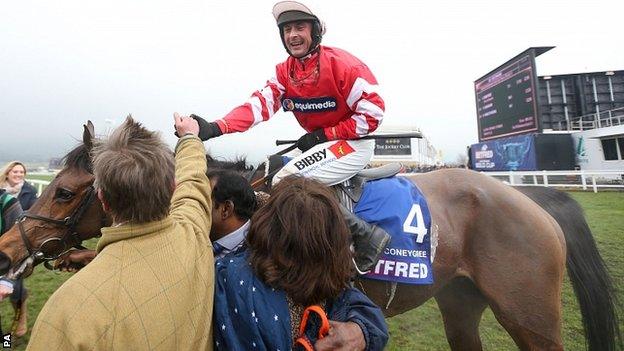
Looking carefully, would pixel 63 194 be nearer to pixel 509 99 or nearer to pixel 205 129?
pixel 205 129

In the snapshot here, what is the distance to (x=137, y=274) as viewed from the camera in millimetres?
1013

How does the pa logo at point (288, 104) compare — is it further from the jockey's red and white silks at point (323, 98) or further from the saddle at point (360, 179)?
the saddle at point (360, 179)

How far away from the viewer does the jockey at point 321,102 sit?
2.32 meters

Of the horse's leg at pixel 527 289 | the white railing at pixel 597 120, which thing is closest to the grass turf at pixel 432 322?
the horse's leg at pixel 527 289

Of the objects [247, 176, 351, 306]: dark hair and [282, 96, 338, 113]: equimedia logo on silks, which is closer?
[247, 176, 351, 306]: dark hair

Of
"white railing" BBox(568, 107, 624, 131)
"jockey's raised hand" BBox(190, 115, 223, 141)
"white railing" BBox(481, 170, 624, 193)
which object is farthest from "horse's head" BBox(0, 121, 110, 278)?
"white railing" BBox(568, 107, 624, 131)

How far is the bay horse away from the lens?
6.92ft

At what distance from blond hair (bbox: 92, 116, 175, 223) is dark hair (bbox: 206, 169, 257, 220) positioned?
552 millimetres

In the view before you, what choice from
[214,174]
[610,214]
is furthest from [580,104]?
[214,174]

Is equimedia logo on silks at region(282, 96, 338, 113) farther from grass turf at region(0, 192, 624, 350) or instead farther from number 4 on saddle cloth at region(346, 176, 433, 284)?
grass turf at region(0, 192, 624, 350)

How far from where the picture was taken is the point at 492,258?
2482 millimetres

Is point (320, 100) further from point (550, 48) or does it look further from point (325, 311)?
point (550, 48)

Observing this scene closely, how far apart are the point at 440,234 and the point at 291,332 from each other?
5.51 ft

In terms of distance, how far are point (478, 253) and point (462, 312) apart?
70cm
